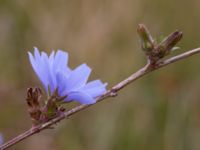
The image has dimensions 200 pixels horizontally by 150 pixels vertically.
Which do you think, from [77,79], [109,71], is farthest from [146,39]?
[109,71]

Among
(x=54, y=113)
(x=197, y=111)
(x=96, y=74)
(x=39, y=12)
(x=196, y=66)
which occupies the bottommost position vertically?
(x=54, y=113)

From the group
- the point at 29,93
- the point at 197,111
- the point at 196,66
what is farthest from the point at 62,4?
the point at 29,93

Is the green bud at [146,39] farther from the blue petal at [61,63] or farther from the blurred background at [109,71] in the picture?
the blurred background at [109,71]

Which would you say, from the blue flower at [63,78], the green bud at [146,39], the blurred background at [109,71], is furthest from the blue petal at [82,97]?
the blurred background at [109,71]

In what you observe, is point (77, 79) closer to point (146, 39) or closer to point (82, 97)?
point (82, 97)

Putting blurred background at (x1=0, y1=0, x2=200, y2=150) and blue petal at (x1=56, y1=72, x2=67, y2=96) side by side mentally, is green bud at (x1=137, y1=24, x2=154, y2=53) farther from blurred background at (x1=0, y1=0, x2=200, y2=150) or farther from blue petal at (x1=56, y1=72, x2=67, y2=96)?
blurred background at (x1=0, y1=0, x2=200, y2=150)

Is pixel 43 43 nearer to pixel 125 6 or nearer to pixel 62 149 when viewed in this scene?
pixel 125 6
